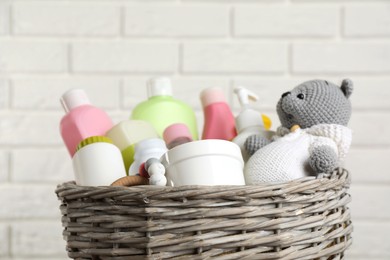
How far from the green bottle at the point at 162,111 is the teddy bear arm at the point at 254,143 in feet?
0.46

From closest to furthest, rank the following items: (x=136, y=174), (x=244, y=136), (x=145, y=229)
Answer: (x=145, y=229) → (x=136, y=174) → (x=244, y=136)

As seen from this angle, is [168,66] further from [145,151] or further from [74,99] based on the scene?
[145,151]

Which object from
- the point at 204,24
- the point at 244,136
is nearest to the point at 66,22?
the point at 204,24

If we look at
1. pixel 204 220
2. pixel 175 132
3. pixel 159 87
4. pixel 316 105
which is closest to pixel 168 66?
pixel 159 87

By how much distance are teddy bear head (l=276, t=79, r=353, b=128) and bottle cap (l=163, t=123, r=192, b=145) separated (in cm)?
14

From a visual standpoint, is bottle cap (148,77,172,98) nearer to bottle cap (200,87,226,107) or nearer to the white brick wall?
bottle cap (200,87,226,107)

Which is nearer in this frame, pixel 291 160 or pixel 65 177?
pixel 291 160

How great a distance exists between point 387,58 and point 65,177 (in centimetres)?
67

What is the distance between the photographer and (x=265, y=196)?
0.66 metres

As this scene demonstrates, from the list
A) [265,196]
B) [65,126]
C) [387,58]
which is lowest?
[265,196]

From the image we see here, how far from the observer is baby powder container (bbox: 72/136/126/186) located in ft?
2.49

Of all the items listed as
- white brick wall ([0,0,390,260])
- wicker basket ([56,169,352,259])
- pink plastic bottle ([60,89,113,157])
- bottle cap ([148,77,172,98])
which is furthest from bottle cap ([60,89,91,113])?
white brick wall ([0,0,390,260])

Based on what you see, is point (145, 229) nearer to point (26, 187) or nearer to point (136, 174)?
point (136, 174)

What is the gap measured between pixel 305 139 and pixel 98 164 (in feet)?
0.85
